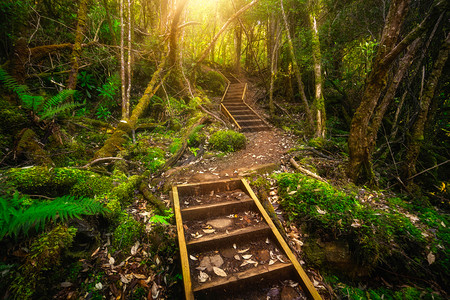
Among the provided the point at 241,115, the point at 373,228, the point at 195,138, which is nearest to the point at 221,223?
the point at 373,228

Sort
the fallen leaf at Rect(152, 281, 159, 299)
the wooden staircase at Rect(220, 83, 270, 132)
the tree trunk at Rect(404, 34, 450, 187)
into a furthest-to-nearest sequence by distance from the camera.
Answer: the wooden staircase at Rect(220, 83, 270, 132)
the tree trunk at Rect(404, 34, 450, 187)
the fallen leaf at Rect(152, 281, 159, 299)

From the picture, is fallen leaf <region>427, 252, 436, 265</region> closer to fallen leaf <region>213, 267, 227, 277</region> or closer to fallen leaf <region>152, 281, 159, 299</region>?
fallen leaf <region>213, 267, 227, 277</region>

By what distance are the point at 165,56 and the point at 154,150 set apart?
525 cm

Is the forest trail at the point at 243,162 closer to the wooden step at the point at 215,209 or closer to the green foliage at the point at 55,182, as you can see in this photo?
the wooden step at the point at 215,209

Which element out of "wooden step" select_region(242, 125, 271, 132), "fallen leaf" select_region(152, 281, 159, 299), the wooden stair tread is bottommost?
"fallen leaf" select_region(152, 281, 159, 299)

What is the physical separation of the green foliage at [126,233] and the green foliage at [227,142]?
3.44 meters

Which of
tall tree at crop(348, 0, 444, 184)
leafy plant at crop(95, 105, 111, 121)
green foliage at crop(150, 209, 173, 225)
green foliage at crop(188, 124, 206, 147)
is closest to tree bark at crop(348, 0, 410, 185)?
tall tree at crop(348, 0, 444, 184)

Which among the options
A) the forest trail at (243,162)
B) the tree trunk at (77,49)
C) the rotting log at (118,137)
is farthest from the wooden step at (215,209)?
the tree trunk at (77,49)

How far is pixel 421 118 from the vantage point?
4.10 meters

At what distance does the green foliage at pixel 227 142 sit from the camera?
18.3 feet

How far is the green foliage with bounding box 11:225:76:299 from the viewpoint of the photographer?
1412mm

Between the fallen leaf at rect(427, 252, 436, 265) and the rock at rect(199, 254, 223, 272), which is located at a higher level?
the fallen leaf at rect(427, 252, 436, 265)

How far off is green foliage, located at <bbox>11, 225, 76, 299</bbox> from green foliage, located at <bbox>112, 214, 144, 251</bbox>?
59 cm

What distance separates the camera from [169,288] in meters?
2.11
